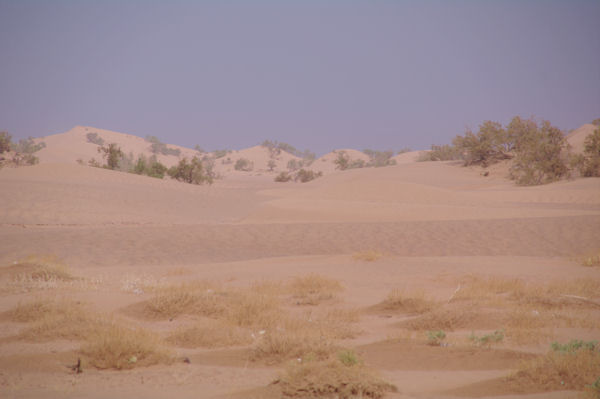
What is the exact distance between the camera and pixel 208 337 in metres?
5.50

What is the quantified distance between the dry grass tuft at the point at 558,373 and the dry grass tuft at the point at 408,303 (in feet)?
10.9

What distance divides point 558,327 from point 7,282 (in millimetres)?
8899

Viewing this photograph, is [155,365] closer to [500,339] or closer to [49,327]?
[49,327]

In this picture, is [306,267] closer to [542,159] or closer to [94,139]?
[542,159]

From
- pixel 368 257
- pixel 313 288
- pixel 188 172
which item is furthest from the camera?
pixel 188 172

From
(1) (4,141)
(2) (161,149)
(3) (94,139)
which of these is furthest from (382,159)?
(1) (4,141)

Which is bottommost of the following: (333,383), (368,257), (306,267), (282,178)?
(306,267)

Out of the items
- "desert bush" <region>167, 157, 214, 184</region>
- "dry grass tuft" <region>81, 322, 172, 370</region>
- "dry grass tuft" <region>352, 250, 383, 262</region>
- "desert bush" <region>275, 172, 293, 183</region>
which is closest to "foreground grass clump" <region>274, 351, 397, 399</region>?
"dry grass tuft" <region>81, 322, 172, 370</region>

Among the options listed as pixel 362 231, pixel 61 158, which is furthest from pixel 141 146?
pixel 362 231

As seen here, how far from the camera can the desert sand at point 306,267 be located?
4.20 m

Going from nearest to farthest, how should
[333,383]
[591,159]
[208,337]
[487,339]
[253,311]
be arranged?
[333,383] < [487,339] < [208,337] < [253,311] < [591,159]

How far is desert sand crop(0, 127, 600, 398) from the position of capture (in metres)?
4.20

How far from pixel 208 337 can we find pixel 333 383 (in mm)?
2571

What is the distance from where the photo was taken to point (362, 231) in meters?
17.5
